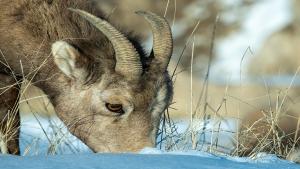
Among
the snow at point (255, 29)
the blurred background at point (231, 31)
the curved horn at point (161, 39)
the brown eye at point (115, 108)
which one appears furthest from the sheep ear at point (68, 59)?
the snow at point (255, 29)

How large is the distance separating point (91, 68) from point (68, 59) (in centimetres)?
19

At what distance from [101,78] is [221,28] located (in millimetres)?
15642

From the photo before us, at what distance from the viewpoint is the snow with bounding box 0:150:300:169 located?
4.32 metres

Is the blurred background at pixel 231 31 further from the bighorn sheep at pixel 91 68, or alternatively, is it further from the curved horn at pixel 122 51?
the curved horn at pixel 122 51

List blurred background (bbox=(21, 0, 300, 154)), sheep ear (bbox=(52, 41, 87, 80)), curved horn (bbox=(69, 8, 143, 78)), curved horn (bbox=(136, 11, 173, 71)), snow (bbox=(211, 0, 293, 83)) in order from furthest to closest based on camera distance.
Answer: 1. snow (bbox=(211, 0, 293, 83))
2. blurred background (bbox=(21, 0, 300, 154))
3. sheep ear (bbox=(52, 41, 87, 80))
4. curved horn (bbox=(136, 11, 173, 71))
5. curved horn (bbox=(69, 8, 143, 78))

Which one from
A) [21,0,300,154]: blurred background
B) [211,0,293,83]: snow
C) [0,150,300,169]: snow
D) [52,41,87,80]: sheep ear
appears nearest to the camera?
[0,150,300,169]: snow

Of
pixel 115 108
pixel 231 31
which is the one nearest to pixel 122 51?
pixel 115 108

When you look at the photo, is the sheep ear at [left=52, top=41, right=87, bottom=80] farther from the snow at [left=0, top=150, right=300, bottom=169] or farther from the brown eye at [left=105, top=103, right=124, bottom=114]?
the snow at [left=0, top=150, right=300, bottom=169]

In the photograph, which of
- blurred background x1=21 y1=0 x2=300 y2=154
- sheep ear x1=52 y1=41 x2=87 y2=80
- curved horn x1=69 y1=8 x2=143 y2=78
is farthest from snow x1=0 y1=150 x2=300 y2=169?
blurred background x1=21 y1=0 x2=300 y2=154

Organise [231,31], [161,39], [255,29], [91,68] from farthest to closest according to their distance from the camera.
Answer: [255,29] → [231,31] → [91,68] → [161,39]

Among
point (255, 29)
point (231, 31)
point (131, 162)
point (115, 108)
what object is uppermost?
point (255, 29)

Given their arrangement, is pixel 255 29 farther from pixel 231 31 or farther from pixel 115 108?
pixel 115 108

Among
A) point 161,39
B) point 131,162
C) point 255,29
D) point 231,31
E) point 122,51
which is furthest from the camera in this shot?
point 255,29

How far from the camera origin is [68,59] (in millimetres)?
7105
